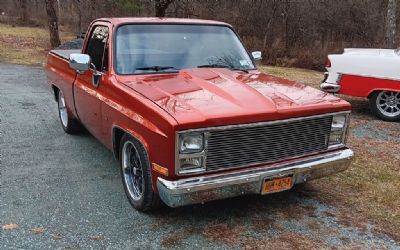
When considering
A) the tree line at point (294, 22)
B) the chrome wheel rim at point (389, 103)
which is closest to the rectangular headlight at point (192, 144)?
the chrome wheel rim at point (389, 103)

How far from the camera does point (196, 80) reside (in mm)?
4543

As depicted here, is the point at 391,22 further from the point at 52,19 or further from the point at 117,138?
the point at 117,138

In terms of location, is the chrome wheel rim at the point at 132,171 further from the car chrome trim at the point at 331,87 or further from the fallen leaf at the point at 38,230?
the car chrome trim at the point at 331,87

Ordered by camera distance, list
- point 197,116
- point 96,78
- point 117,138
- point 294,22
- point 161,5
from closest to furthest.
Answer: point 197,116 < point 117,138 < point 96,78 < point 161,5 < point 294,22

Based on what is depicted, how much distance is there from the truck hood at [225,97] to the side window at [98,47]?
657 mm

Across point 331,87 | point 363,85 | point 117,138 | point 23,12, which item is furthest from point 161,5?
point 23,12

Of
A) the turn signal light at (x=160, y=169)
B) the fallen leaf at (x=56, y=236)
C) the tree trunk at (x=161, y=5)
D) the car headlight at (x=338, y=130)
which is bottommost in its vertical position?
the fallen leaf at (x=56, y=236)

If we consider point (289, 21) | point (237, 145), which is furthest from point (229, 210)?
point (289, 21)

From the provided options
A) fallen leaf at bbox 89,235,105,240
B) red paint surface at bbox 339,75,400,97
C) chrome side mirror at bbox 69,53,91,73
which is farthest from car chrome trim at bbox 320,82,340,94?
fallen leaf at bbox 89,235,105,240

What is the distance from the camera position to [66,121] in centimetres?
702

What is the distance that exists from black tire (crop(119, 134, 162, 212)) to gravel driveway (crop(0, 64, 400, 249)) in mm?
119

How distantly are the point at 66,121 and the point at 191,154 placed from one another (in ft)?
13.0

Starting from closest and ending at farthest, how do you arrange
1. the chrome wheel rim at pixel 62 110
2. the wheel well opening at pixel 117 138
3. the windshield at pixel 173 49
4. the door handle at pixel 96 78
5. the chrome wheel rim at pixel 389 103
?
1. the wheel well opening at pixel 117 138
2. the windshield at pixel 173 49
3. the door handle at pixel 96 78
4. the chrome wheel rim at pixel 62 110
5. the chrome wheel rim at pixel 389 103

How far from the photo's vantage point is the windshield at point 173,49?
193 inches
